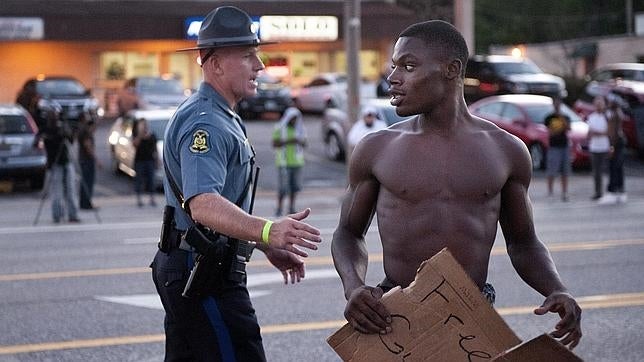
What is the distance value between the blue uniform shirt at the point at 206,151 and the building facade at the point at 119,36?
33.6 m

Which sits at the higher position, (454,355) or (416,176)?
(416,176)

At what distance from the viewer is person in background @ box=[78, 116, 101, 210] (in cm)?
2053

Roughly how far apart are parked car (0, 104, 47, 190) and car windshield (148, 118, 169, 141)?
2.14 meters

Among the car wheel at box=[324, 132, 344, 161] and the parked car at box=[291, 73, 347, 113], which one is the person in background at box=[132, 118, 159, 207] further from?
the parked car at box=[291, 73, 347, 113]

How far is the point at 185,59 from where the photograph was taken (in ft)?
149

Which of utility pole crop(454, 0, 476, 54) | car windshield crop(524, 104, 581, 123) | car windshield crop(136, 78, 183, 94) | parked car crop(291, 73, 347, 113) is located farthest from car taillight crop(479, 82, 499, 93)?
car windshield crop(136, 78, 183, 94)

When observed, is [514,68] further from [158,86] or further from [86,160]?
[86,160]

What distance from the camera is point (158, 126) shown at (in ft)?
79.1

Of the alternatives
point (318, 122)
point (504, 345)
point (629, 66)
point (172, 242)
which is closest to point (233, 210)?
point (172, 242)

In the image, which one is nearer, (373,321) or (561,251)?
(373,321)

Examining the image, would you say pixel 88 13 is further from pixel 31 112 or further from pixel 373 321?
pixel 373 321

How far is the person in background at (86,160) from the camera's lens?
20.5m

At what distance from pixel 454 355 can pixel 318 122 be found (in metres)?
36.7

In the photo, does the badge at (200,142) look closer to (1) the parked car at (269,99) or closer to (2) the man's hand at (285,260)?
(2) the man's hand at (285,260)
